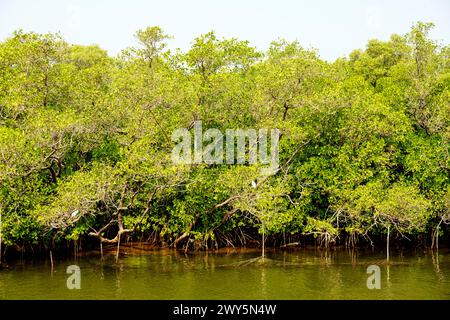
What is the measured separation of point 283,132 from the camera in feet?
79.0

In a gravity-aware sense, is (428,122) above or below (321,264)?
above

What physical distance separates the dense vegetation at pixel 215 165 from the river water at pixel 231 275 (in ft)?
4.07

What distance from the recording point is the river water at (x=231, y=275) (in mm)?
17516

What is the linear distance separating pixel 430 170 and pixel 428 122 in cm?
262

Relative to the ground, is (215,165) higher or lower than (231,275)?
higher

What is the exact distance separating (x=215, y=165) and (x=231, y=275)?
22.4ft

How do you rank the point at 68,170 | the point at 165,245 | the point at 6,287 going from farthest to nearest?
the point at 165,245
the point at 68,170
the point at 6,287

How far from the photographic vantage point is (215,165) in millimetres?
25312

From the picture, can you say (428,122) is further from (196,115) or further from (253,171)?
(196,115)

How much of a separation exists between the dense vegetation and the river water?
1.24m

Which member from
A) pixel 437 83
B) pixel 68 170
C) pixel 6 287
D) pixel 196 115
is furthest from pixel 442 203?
pixel 6 287

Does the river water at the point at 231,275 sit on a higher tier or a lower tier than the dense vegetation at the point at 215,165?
lower

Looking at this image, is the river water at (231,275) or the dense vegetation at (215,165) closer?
the river water at (231,275)
